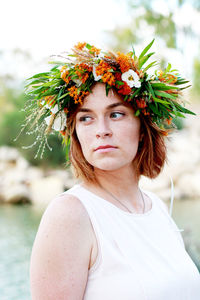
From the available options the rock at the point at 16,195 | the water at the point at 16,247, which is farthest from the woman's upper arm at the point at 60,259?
the rock at the point at 16,195

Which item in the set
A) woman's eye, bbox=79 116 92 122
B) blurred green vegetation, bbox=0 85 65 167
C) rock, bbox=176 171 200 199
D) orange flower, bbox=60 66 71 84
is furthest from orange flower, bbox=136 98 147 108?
blurred green vegetation, bbox=0 85 65 167

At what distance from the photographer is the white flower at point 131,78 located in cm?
182

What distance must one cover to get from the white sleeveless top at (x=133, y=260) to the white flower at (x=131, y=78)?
0.54 m

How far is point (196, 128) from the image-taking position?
19.4 meters

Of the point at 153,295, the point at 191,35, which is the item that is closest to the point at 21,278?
the point at 153,295

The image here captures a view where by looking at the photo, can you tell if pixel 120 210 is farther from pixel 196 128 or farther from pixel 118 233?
pixel 196 128

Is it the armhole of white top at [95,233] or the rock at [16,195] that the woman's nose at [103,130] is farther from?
the rock at [16,195]

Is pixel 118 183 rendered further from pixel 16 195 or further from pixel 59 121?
pixel 16 195

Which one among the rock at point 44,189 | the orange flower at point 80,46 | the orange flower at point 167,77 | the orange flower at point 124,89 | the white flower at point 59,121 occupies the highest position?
the orange flower at point 80,46

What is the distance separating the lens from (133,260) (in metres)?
1.61

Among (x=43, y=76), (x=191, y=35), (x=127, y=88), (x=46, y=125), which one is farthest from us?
(x=191, y=35)

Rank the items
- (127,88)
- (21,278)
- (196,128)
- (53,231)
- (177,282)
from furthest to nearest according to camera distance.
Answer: (196,128), (21,278), (127,88), (177,282), (53,231)

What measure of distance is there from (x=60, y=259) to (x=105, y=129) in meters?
0.61

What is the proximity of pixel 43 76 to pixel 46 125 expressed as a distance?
0.29m
